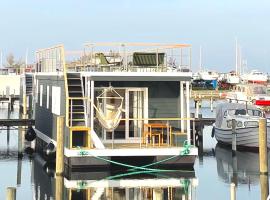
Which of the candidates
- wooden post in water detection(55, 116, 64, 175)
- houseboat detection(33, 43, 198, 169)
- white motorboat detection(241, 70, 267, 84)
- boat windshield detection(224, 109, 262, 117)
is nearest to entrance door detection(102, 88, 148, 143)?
houseboat detection(33, 43, 198, 169)

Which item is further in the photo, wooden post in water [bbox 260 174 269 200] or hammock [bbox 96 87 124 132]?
hammock [bbox 96 87 124 132]

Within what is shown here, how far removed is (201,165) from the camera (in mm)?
27750

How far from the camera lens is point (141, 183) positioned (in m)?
20.9

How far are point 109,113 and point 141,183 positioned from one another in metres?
4.41

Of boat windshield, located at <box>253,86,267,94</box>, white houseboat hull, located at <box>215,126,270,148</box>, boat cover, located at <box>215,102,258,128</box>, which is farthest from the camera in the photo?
boat windshield, located at <box>253,86,267,94</box>

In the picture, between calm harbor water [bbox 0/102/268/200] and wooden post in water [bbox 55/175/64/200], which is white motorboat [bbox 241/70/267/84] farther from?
wooden post in water [bbox 55/175/64/200]

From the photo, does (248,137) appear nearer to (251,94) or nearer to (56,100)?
(56,100)

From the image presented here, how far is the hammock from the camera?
23.1 metres

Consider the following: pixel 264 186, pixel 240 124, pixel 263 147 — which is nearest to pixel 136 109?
pixel 263 147

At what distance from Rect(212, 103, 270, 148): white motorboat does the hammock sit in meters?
8.87

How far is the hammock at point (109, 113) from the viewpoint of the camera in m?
23.1

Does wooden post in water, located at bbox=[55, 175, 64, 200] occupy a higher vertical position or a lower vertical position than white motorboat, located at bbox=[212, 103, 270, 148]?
lower

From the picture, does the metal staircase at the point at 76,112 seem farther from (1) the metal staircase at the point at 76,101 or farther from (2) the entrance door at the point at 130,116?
(2) the entrance door at the point at 130,116

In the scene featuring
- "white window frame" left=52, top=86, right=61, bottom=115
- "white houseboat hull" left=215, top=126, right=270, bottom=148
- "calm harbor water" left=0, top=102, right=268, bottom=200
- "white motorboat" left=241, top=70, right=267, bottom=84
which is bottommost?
"calm harbor water" left=0, top=102, right=268, bottom=200
